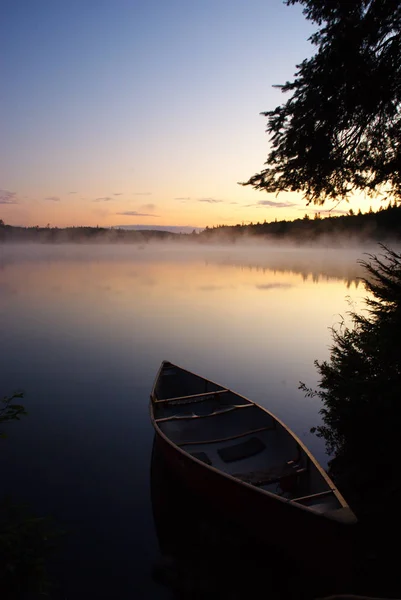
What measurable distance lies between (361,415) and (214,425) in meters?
4.09

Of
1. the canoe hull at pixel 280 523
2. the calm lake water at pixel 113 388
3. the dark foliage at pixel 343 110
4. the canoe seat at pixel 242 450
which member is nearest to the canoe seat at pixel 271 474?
the canoe seat at pixel 242 450

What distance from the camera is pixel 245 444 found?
9.32 metres

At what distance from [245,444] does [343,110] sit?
8169 millimetres

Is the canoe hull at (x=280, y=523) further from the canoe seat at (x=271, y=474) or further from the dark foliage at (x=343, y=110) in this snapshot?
the dark foliage at (x=343, y=110)

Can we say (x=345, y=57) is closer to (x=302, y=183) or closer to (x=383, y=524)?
(x=302, y=183)

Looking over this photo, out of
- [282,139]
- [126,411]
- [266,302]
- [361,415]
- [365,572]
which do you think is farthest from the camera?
[266,302]

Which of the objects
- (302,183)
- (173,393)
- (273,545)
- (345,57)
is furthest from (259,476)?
(345,57)

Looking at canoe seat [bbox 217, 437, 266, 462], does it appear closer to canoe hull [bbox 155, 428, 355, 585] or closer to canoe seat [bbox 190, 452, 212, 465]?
canoe seat [bbox 190, 452, 212, 465]

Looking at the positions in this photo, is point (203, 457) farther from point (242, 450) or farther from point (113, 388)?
point (113, 388)

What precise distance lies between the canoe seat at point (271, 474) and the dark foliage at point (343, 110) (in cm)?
676

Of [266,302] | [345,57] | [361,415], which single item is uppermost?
[345,57]

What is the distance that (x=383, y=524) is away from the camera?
6996 millimetres

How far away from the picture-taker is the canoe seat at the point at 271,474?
7556 millimetres

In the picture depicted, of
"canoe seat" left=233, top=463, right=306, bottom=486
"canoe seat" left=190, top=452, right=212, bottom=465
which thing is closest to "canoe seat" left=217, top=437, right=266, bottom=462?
"canoe seat" left=190, top=452, right=212, bottom=465
